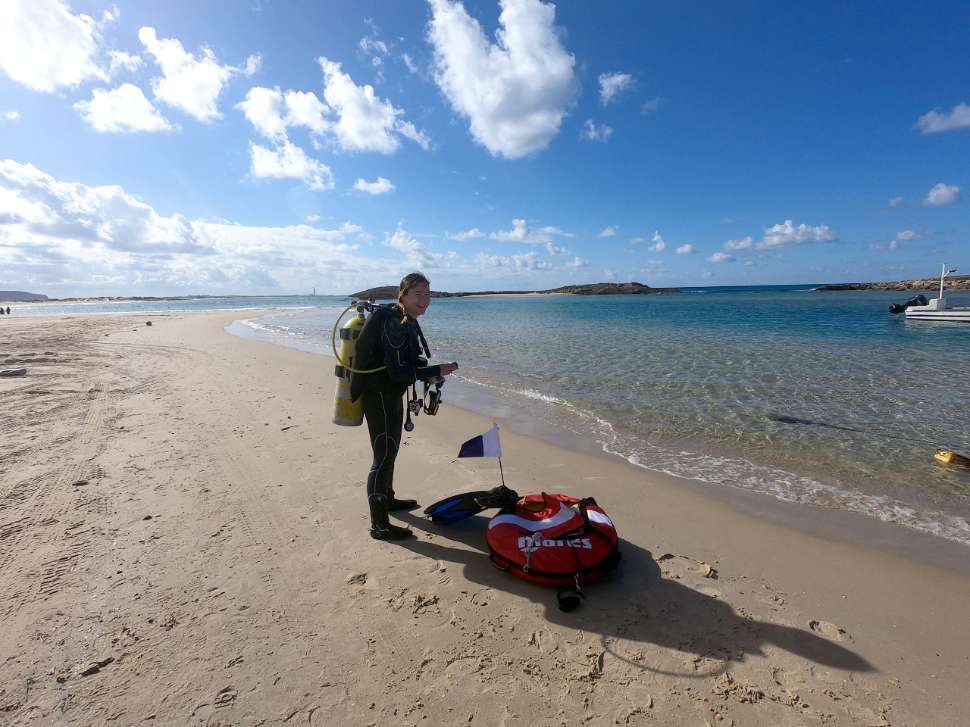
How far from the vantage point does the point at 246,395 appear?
10.1 metres

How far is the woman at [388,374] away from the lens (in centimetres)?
407

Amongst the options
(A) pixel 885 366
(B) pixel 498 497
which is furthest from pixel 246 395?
(A) pixel 885 366

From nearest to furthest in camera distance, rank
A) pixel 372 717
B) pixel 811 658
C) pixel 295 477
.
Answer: pixel 372 717 → pixel 811 658 → pixel 295 477

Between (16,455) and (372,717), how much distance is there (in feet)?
22.5

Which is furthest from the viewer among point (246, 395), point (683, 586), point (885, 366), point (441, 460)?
point (885, 366)

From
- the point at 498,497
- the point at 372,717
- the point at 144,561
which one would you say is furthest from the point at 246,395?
the point at 372,717

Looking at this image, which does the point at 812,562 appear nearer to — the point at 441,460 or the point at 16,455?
the point at 441,460

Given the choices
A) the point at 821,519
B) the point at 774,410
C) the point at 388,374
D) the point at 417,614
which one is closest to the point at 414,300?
the point at 388,374

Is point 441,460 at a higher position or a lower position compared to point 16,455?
lower

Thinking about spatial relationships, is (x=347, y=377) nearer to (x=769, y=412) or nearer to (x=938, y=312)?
(x=769, y=412)

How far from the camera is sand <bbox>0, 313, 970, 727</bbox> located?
2.61 metres

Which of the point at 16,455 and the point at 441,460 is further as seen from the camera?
the point at 441,460

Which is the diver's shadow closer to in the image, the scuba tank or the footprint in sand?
the footprint in sand

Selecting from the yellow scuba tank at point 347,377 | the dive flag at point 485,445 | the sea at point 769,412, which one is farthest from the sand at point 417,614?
the sea at point 769,412
